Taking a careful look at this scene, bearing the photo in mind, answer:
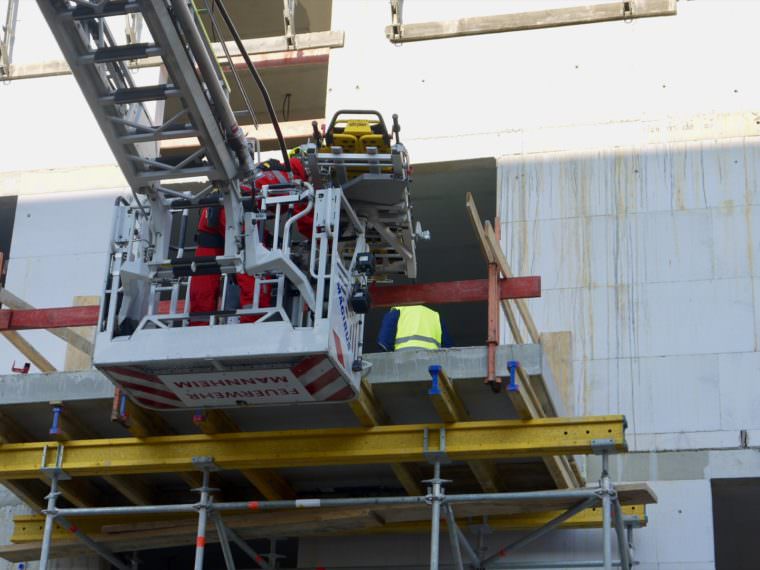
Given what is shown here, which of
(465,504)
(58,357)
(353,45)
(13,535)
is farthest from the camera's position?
(353,45)

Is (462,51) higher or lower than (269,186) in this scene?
higher

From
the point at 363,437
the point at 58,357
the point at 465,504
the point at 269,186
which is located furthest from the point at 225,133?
the point at 58,357

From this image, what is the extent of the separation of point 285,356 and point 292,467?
9.76 ft

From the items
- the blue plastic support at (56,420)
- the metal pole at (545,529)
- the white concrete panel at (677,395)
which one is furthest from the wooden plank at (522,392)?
the blue plastic support at (56,420)

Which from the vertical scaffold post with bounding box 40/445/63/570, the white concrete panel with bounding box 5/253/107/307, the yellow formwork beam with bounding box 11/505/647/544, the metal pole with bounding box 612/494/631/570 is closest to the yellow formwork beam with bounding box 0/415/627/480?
the vertical scaffold post with bounding box 40/445/63/570

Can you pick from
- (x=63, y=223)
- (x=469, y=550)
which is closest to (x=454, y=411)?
(x=469, y=550)

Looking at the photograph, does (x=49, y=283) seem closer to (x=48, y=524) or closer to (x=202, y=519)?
(x=48, y=524)

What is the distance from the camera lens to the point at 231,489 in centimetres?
1645

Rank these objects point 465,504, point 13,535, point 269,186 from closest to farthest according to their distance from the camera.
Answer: point 269,186 → point 465,504 → point 13,535

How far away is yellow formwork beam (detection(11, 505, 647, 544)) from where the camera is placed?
15508mm

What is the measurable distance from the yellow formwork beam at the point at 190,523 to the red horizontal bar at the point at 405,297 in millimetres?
2350

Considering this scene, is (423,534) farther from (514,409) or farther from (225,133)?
(225,133)

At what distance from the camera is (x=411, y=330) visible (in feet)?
49.3

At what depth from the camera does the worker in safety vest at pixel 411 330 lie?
14914 mm
